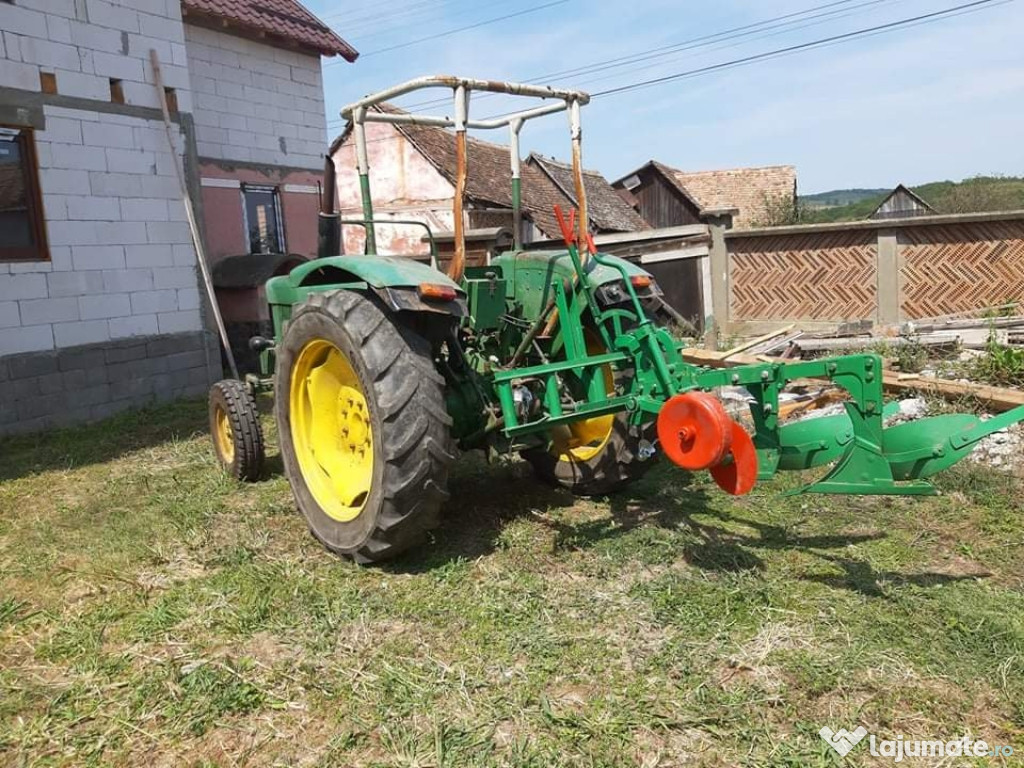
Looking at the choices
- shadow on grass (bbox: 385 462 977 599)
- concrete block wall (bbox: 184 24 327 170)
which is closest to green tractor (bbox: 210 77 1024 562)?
shadow on grass (bbox: 385 462 977 599)

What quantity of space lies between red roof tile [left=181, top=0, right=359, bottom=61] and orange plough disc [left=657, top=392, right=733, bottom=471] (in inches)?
346

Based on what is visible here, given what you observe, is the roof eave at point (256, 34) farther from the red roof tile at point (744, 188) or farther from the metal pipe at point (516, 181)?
the red roof tile at point (744, 188)

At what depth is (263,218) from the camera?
1053cm

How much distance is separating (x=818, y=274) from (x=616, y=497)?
254 inches

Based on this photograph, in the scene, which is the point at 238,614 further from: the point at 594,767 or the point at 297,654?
the point at 594,767

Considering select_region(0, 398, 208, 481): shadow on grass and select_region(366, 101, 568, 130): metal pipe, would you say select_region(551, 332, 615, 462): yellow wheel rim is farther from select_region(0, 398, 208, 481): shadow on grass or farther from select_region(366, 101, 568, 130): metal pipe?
select_region(0, 398, 208, 481): shadow on grass

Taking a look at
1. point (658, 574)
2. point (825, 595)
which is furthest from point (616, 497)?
point (825, 595)

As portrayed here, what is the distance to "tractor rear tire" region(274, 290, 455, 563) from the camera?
3.17m

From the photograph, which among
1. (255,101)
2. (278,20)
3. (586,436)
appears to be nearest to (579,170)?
(586,436)

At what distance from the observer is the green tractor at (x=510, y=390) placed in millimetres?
2861

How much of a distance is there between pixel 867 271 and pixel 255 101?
A: 7.90 m

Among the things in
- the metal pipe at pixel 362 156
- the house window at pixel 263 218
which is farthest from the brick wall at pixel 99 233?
the metal pipe at pixel 362 156

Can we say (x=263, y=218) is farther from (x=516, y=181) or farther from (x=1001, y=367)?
(x=1001, y=367)

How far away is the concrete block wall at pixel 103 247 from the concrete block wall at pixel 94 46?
1.03 ft
